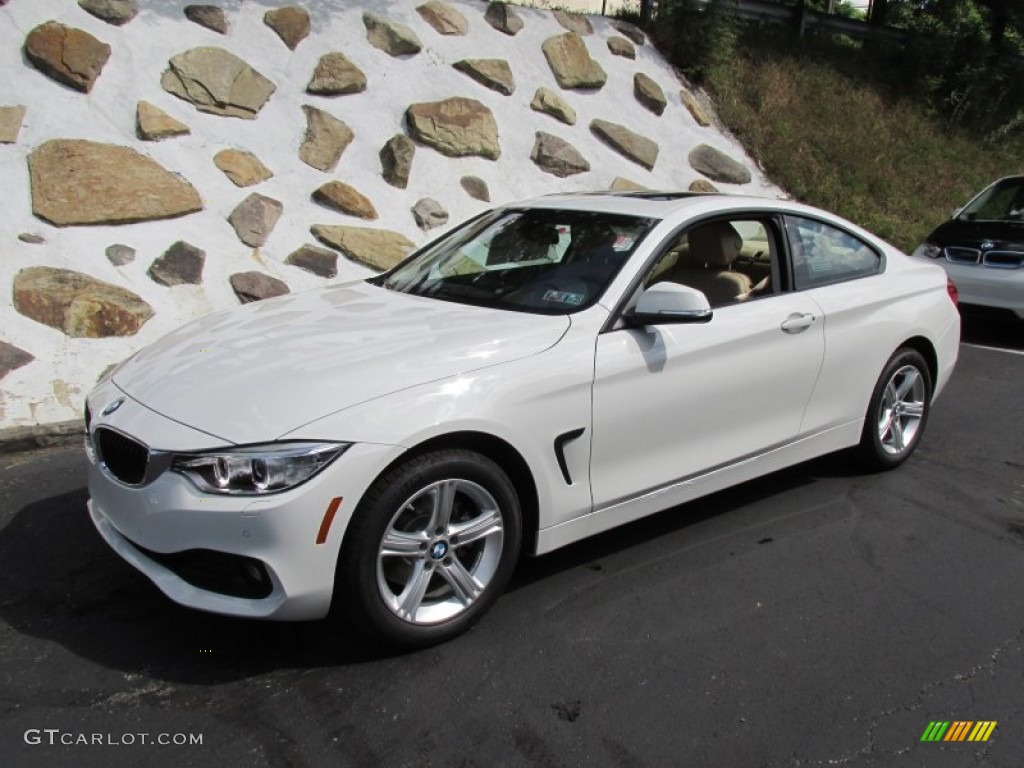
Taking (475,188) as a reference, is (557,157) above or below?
above

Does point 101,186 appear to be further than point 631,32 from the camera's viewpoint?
No

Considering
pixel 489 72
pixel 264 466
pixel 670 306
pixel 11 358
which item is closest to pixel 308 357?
pixel 264 466

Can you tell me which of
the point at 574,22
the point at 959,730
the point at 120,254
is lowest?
the point at 959,730

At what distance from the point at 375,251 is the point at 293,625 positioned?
4.92m

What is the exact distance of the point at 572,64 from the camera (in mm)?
10516

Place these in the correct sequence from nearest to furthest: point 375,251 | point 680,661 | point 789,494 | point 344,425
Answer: point 344,425, point 680,661, point 789,494, point 375,251

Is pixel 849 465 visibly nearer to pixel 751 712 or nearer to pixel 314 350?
pixel 751 712

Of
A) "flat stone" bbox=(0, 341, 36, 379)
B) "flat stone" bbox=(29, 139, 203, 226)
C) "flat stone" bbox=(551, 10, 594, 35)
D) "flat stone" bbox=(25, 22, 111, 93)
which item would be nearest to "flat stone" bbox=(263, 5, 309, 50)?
"flat stone" bbox=(25, 22, 111, 93)

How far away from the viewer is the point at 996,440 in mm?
5531

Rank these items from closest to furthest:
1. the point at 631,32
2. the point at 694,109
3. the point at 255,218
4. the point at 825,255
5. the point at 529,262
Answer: the point at 529,262 < the point at 825,255 < the point at 255,218 < the point at 694,109 < the point at 631,32

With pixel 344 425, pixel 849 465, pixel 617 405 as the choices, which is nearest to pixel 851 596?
pixel 617 405

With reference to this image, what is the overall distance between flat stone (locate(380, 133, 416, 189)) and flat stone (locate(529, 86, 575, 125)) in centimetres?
191

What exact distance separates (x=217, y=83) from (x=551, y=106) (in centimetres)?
363

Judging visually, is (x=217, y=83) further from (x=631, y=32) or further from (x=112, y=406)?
(x=631, y=32)
